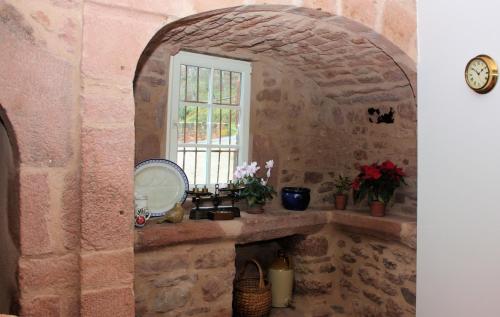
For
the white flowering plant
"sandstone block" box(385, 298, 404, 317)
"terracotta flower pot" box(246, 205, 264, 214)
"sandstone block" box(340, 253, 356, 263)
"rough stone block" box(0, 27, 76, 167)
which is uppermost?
"rough stone block" box(0, 27, 76, 167)

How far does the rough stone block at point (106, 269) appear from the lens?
5.02 ft

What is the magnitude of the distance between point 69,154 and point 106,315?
639 millimetres

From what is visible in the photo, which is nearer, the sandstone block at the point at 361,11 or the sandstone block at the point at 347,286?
the sandstone block at the point at 361,11

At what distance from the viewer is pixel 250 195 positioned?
2.85m

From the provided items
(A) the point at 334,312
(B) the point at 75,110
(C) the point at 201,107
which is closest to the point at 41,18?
(B) the point at 75,110

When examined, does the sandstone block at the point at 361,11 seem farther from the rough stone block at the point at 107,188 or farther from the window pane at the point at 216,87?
the rough stone block at the point at 107,188

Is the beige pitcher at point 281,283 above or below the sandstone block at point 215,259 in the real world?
below

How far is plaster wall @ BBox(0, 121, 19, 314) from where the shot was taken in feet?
5.04

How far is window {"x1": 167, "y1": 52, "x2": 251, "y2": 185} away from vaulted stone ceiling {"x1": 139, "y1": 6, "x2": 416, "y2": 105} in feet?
0.40

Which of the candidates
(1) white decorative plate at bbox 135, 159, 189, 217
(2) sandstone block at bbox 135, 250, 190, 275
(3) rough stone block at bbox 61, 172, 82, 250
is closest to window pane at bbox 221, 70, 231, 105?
(1) white decorative plate at bbox 135, 159, 189, 217

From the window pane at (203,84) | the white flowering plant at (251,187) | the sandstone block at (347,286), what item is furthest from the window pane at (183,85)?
the sandstone block at (347,286)

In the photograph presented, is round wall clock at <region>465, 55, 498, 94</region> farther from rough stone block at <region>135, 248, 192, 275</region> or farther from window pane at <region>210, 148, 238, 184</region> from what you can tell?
rough stone block at <region>135, 248, 192, 275</region>

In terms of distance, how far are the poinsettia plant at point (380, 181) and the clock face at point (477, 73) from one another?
2.96 ft

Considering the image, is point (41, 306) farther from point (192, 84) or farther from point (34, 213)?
point (192, 84)
